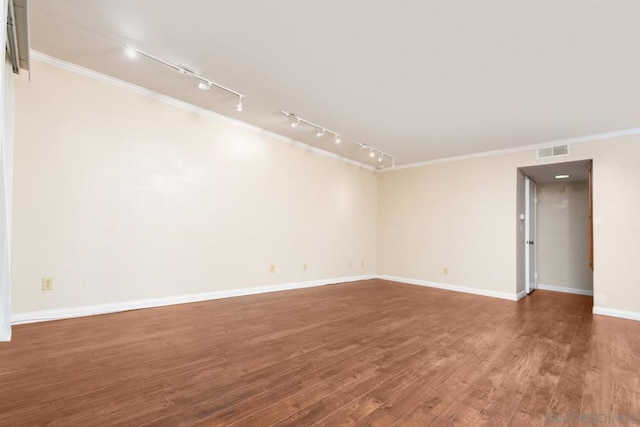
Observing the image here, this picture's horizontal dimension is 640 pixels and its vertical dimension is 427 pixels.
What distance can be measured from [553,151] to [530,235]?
5.97 ft

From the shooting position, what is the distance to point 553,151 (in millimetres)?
4629

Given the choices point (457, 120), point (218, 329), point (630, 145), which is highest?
point (457, 120)

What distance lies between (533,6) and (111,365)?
3.86 metres

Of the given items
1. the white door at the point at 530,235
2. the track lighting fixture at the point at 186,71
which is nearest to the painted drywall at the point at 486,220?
the white door at the point at 530,235

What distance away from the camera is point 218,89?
340cm

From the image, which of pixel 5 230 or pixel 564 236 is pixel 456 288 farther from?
pixel 5 230

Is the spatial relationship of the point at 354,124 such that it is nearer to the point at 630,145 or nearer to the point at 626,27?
the point at 626,27

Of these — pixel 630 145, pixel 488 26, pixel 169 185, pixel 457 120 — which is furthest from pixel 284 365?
pixel 630 145

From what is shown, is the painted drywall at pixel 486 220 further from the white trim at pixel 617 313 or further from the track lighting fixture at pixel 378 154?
the track lighting fixture at pixel 378 154

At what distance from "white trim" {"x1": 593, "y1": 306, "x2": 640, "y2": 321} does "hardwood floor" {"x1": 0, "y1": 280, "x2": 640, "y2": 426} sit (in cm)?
27

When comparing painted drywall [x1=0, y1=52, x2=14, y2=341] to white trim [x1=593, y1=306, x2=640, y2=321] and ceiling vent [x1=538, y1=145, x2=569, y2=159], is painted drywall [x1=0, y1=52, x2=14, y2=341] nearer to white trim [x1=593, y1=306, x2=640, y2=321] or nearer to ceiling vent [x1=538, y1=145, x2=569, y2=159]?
ceiling vent [x1=538, y1=145, x2=569, y2=159]

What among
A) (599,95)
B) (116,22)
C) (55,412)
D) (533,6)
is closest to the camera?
(55,412)

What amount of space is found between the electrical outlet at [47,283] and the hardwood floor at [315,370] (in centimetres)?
36

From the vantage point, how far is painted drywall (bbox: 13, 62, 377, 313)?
2.86 metres
